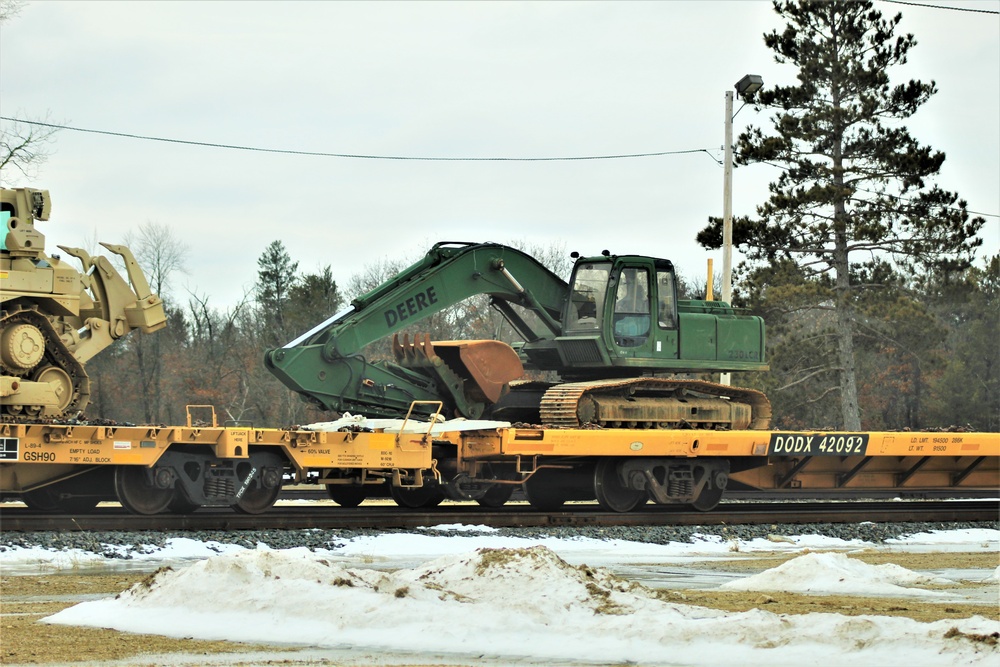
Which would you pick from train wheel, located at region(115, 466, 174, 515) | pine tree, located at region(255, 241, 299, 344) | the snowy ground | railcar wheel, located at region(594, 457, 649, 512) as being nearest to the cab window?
railcar wheel, located at region(594, 457, 649, 512)

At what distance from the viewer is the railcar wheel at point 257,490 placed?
56.3ft

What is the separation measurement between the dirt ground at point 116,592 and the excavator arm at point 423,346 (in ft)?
20.3

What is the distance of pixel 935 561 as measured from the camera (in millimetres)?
15039

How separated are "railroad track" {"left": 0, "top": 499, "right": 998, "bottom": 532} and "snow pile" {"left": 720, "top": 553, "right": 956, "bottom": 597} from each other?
5857mm

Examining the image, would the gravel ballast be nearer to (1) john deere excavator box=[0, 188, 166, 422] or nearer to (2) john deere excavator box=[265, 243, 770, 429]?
(1) john deere excavator box=[0, 188, 166, 422]

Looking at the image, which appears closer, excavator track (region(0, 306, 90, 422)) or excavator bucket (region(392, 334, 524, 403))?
excavator track (region(0, 306, 90, 422))

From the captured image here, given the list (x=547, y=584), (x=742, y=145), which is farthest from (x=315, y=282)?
(x=547, y=584)

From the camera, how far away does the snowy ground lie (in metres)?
8.12

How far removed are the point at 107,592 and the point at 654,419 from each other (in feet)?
32.8

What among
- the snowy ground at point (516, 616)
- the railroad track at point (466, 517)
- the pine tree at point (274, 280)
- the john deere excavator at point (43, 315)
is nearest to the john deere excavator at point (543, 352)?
the railroad track at point (466, 517)

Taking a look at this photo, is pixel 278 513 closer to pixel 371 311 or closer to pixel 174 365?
pixel 371 311

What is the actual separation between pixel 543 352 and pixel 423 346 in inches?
78.5

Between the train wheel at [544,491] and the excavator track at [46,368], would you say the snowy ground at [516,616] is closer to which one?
the excavator track at [46,368]

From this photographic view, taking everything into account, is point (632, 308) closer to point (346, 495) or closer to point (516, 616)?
point (346, 495)
